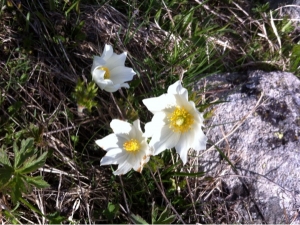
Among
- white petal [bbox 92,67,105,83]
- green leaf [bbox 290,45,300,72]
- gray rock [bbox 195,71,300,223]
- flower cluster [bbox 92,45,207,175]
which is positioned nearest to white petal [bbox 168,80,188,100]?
flower cluster [bbox 92,45,207,175]

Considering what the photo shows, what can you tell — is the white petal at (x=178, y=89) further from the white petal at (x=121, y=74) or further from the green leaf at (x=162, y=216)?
the green leaf at (x=162, y=216)

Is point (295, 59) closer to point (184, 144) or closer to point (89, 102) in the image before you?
point (184, 144)

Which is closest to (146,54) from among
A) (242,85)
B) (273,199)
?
(242,85)

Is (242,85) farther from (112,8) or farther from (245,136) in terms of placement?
(112,8)

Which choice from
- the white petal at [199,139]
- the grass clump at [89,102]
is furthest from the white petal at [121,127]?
the white petal at [199,139]

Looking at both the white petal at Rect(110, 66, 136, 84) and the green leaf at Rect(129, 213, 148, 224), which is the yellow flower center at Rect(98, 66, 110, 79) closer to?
the white petal at Rect(110, 66, 136, 84)

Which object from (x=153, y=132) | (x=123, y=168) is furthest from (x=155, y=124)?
(x=123, y=168)
